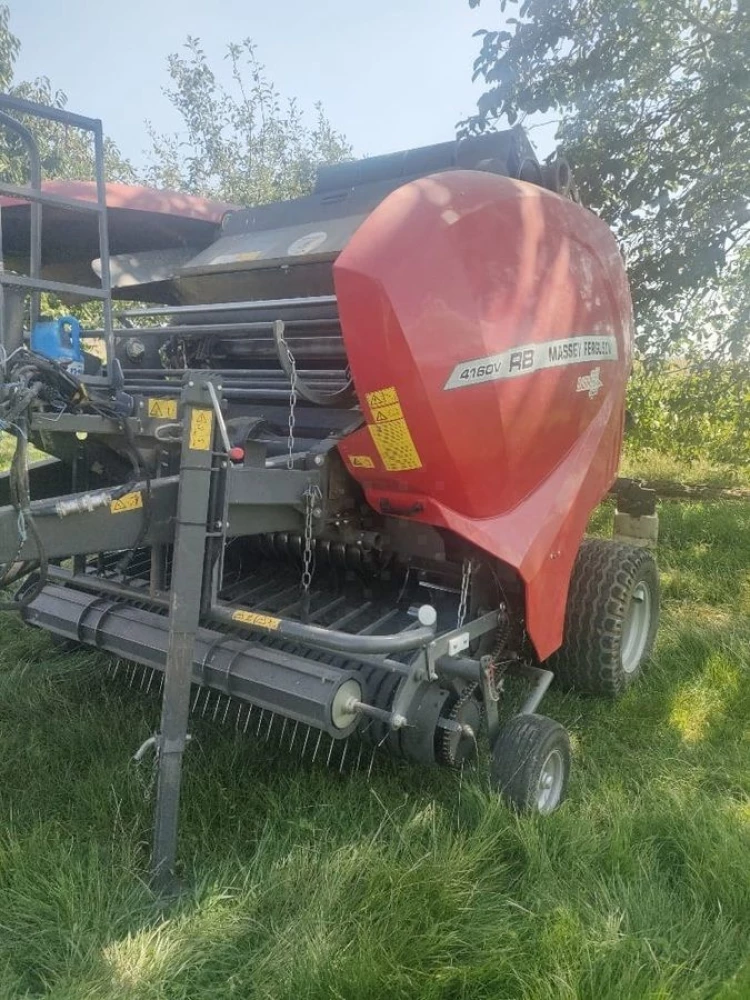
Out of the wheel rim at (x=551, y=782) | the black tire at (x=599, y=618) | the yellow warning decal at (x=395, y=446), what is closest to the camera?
the yellow warning decal at (x=395, y=446)

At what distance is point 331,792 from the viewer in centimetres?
262

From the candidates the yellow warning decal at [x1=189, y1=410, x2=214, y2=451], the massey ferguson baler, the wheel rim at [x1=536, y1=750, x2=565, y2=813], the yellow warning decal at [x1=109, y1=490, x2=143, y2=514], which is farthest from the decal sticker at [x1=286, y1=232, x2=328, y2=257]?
the wheel rim at [x1=536, y1=750, x2=565, y2=813]

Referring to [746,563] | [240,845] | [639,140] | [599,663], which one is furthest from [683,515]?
[240,845]

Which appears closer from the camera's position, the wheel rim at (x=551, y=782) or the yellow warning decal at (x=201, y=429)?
A: the yellow warning decal at (x=201, y=429)

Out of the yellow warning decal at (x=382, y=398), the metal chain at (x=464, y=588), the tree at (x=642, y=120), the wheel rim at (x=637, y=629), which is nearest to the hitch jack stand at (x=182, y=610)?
the yellow warning decal at (x=382, y=398)

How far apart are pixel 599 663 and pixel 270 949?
192 cm

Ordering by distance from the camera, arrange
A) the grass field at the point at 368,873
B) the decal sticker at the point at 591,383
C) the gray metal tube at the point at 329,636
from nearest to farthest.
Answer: the grass field at the point at 368,873 < the gray metal tube at the point at 329,636 < the decal sticker at the point at 591,383

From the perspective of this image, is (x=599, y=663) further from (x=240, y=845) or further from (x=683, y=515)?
(x=683, y=515)

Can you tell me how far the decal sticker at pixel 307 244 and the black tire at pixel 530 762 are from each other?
6.74 ft

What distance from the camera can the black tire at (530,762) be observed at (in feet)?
8.05

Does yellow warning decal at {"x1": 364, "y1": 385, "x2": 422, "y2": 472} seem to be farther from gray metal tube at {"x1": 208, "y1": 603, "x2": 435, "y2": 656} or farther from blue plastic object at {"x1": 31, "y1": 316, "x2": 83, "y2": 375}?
blue plastic object at {"x1": 31, "y1": 316, "x2": 83, "y2": 375}

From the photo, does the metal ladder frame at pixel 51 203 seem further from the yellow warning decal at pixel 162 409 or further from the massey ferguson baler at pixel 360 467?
the yellow warning decal at pixel 162 409

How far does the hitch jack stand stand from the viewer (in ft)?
6.88

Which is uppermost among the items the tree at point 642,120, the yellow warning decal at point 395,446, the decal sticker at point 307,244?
the tree at point 642,120
